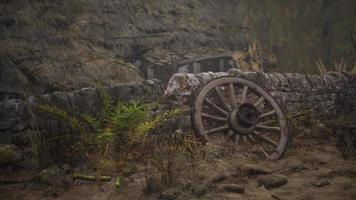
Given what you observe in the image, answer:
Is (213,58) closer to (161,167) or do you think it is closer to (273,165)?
(273,165)

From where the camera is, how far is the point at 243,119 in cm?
536

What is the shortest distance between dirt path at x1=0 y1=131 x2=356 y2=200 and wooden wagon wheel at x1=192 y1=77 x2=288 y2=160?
397 millimetres

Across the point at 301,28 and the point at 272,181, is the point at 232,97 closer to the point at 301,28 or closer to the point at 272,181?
the point at 272,181

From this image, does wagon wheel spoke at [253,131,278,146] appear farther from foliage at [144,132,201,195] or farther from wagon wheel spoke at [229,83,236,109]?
foliage at [144,132,201,195]

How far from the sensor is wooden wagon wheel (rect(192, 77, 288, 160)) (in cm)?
529

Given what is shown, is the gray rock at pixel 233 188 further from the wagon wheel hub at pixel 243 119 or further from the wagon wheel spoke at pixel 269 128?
the wagon wheel spoke at pixel 269 128

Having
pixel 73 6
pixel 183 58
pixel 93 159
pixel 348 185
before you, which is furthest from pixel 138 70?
pixel 348 185

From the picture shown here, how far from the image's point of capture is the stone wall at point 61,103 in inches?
175

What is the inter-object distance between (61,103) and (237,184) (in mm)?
2594

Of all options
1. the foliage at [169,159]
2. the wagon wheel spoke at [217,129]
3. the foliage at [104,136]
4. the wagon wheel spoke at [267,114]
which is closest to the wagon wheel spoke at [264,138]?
the wagon wheel spoke at [267,114]

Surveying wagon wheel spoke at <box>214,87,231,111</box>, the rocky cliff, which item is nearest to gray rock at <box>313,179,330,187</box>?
wagon wheel spoke at <box>214,87,231,111</box>

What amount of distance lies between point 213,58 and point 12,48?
23.7 ft

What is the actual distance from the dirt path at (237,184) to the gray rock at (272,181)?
5 cm

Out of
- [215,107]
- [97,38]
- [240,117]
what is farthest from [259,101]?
[97,38]
